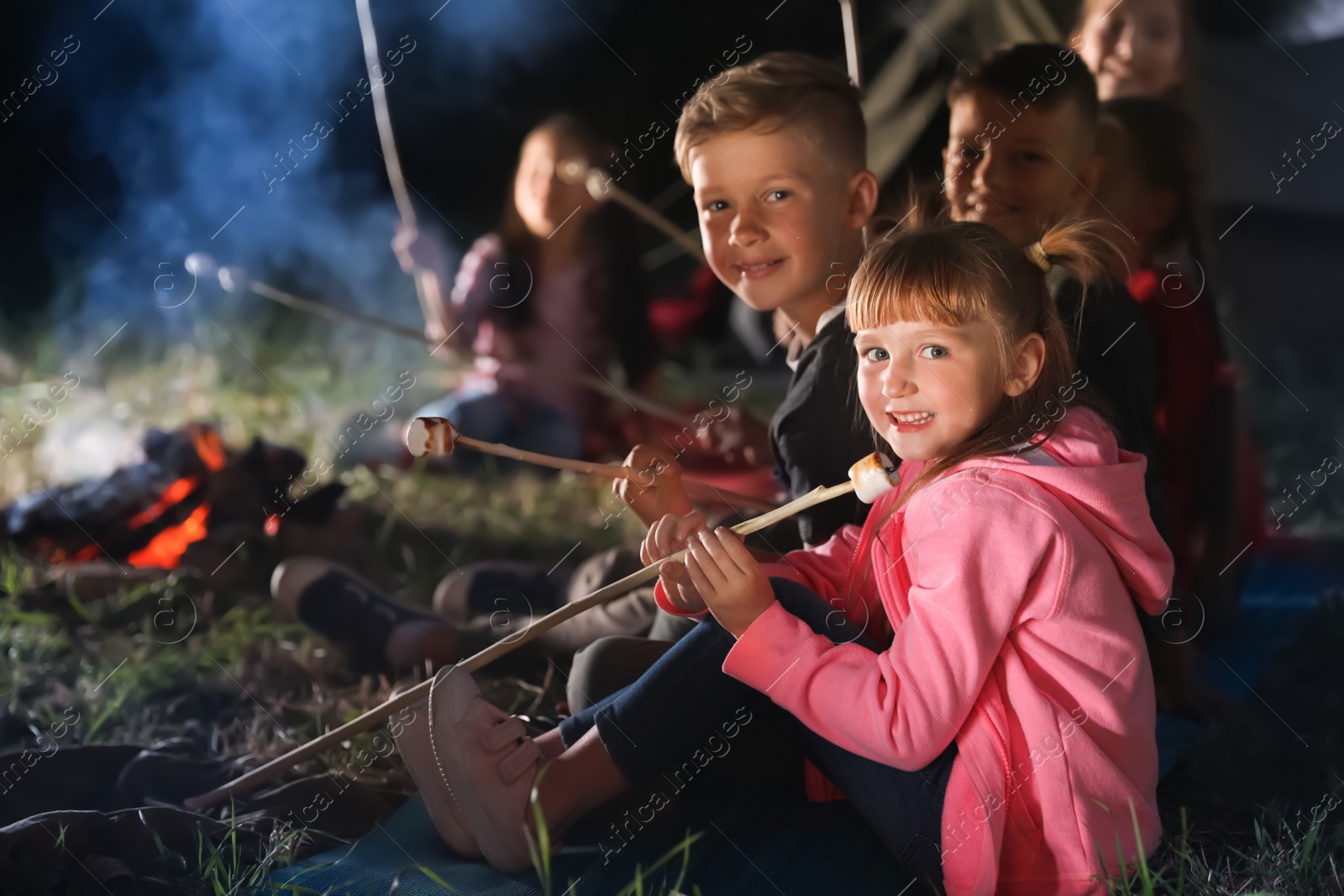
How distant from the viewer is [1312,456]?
7.79 ft

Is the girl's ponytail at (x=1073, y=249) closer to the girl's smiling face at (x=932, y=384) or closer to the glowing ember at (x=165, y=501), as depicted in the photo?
the girl's smiling face at (x=932, y=384)

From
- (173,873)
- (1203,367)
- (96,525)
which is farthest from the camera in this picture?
(96,525)

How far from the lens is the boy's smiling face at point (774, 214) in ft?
4.42

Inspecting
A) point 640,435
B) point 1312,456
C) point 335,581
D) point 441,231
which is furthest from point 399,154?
point 1312,456

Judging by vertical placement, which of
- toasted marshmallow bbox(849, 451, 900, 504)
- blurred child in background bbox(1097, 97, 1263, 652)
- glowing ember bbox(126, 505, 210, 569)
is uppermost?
glowing ember bbox(126, 505, 210, 569)

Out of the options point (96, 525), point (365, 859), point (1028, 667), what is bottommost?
point (1028, 667)

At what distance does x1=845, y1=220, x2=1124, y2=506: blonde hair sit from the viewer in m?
1.01

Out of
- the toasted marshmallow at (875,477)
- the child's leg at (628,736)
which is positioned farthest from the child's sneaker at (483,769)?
the toasted marshmallow at (875,477)

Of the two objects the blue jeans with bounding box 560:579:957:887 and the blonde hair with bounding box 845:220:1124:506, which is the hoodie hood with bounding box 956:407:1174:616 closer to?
the blonde hair with bounding box 845:220:1124:506

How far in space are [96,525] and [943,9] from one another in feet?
6.59

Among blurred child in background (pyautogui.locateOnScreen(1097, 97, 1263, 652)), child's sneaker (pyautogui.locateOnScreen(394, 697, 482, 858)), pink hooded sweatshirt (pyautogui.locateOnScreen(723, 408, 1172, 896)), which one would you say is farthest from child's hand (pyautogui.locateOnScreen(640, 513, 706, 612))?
blurred child in background (pyautogui.locateOnScreen(1097, 97, 1263, 652))

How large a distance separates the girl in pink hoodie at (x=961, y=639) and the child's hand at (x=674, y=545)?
4 cm

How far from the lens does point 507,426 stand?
282 cm

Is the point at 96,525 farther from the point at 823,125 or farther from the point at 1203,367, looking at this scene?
the point at 1203,367
